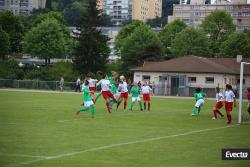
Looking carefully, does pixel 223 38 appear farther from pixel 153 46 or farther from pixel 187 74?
pixel 187 74

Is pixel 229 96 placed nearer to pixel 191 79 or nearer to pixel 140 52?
pixel 191 79

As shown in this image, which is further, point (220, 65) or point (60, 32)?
point (60, 32)

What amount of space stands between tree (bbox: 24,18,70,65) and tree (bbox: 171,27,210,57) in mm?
19158

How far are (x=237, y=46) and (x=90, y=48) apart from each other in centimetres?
2486

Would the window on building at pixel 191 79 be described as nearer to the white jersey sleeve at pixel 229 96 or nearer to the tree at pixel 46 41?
the tree at pixel 46 41

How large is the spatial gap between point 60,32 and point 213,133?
3013 inches

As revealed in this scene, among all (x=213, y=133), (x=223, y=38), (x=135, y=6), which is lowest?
(x=213, y=133)

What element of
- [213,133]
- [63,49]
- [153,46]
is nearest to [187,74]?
[153,46]

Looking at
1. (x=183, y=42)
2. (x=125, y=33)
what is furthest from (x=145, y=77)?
(x=125, y=33)

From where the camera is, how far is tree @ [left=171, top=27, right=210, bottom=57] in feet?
316

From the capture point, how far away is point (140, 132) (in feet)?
63.1

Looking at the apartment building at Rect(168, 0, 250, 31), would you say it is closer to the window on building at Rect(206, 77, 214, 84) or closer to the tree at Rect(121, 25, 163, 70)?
the tree at Rect(121, 25, 163, 70)

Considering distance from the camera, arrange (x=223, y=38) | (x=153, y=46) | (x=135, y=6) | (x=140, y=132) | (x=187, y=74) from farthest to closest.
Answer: (x=135, y=6) → (x=223, y=38) → (x=153, y=46) → (x=187, y=74) → (x=140, y=132)

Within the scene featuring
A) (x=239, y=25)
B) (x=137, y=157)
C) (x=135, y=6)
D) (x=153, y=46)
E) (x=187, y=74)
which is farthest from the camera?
(x=135, y=6)
